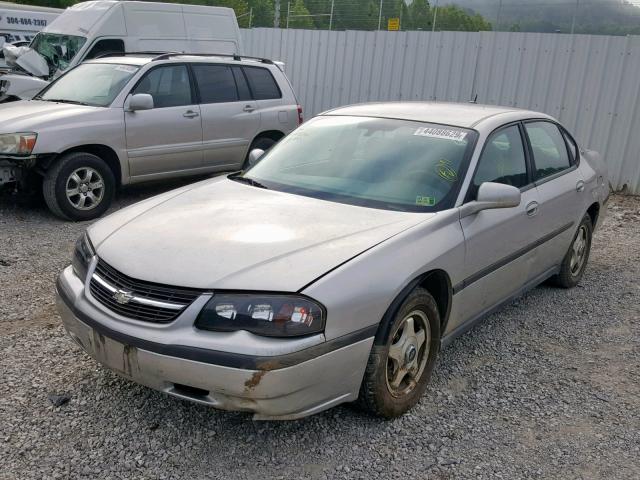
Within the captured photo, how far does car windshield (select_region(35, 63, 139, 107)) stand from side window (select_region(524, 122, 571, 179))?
470 cm

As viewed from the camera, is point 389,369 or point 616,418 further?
point 616,418

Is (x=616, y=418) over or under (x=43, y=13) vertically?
under

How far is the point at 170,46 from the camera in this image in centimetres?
1155

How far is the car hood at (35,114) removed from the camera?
655 centimetres

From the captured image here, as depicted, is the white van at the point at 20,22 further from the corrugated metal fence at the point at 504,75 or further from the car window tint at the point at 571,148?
the car window tint at the point at 571,148

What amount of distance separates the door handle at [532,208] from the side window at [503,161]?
143 millimetres

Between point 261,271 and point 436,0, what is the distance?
15.2 metres

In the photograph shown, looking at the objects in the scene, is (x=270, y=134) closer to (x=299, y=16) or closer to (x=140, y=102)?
(x=140, y=102)

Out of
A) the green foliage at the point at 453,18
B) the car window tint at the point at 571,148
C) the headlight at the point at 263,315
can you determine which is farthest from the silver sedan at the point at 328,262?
the green foliage at the point at 453,18

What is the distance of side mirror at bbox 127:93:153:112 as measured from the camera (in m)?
7.18

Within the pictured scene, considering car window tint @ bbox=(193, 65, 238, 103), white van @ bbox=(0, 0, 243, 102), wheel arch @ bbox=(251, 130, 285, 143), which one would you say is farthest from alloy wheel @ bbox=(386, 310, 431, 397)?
white van @ bbox=(0, 0, 243, 102)

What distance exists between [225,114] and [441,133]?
4.68 metres

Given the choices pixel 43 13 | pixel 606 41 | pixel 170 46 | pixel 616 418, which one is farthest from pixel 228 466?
pixel 43 13

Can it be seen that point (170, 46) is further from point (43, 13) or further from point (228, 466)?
point (228, 466)
